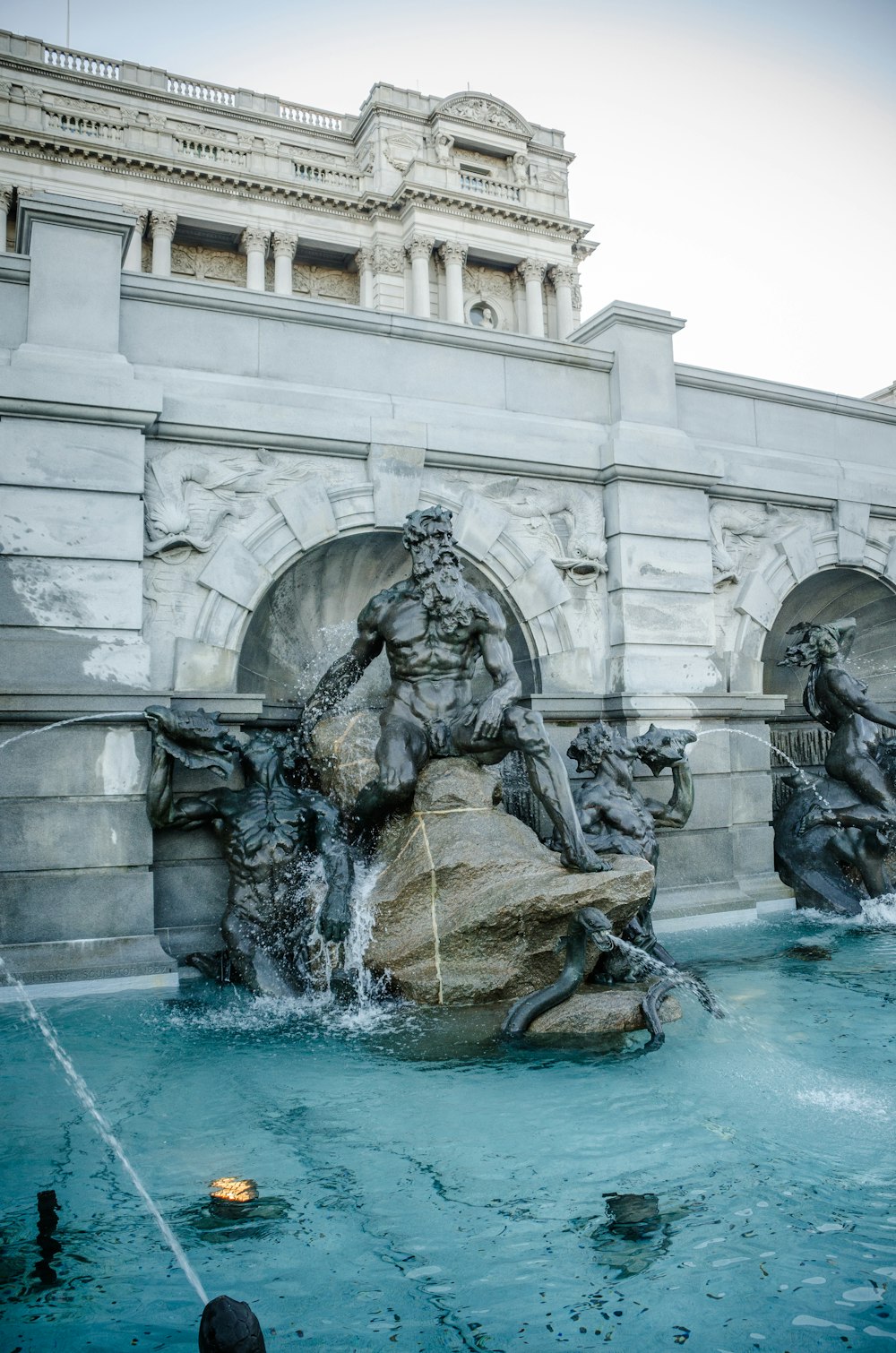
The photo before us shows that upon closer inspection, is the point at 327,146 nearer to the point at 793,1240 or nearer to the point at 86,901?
the point at 86,901

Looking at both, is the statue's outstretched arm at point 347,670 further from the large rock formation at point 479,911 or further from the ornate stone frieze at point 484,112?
the ornate stone frieze at point 484,112

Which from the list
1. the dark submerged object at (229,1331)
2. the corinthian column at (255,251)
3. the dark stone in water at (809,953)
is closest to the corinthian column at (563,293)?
the corinthian column at (255,251)

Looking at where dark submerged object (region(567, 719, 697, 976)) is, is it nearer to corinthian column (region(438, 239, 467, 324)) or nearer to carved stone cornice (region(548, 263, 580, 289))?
corinthian column (region(438, 239, 467, 324))

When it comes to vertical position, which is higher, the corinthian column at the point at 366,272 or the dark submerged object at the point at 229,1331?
the corinthian column at the point at 366,272

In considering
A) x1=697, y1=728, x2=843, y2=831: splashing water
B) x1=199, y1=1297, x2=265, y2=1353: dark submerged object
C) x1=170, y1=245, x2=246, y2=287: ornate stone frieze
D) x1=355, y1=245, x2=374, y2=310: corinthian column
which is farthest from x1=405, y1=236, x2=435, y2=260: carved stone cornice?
x1=199, y1=1297, x2=265, y2=1353: dark submerged object

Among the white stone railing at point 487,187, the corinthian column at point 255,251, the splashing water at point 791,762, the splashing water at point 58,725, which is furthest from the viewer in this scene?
the white stone railing at point 487,187

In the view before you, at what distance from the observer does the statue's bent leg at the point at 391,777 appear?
6770mm

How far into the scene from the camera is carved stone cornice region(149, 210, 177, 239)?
34.9m

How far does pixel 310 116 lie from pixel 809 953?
136 feet

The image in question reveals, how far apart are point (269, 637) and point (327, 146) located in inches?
1444

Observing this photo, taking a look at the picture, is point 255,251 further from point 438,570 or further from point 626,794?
point 626,794

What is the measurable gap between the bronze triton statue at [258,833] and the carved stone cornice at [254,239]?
3305 cm

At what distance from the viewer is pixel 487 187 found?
39.5 m

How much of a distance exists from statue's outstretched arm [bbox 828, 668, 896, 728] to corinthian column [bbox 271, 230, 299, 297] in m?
31.4
